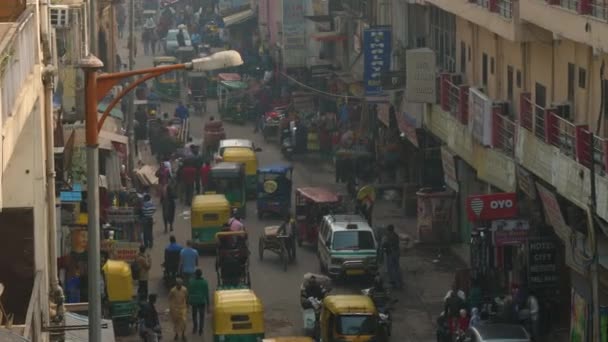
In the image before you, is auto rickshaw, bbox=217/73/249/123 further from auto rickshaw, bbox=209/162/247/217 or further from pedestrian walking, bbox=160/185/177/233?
pedestrian walking, bbox=160/185/177/233

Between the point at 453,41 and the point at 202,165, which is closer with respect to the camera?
the point at 453,41

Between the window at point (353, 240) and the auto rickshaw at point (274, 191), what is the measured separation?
24.6 feet

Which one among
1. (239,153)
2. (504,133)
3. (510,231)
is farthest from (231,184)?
(510,231)

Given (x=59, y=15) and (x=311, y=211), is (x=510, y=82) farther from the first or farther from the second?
(x=59, y=15)

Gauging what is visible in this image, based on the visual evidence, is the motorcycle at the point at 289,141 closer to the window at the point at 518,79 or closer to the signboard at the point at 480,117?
the signboard at the point at 480,117

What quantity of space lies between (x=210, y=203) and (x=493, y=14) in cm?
898

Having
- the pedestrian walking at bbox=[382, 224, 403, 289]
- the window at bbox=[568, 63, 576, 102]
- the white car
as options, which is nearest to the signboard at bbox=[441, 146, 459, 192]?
the pedestrian walking at bbox=[382, 224, 403, 289]

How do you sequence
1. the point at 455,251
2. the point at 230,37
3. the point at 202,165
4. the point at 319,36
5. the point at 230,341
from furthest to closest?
1. the point at 230,37
2. the point at 319,36
3. the point at 202,165
4. the point at 455,251
5. the point at 230,341

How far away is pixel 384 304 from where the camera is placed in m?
32.6

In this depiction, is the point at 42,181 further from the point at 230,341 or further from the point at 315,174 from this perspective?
the point at 315,174

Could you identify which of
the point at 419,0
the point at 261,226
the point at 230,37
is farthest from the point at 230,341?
the point at 230,37

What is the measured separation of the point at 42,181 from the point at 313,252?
18932 millimetres

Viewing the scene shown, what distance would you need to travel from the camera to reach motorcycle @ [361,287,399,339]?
3085 centimetres

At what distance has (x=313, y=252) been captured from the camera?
4012cm
